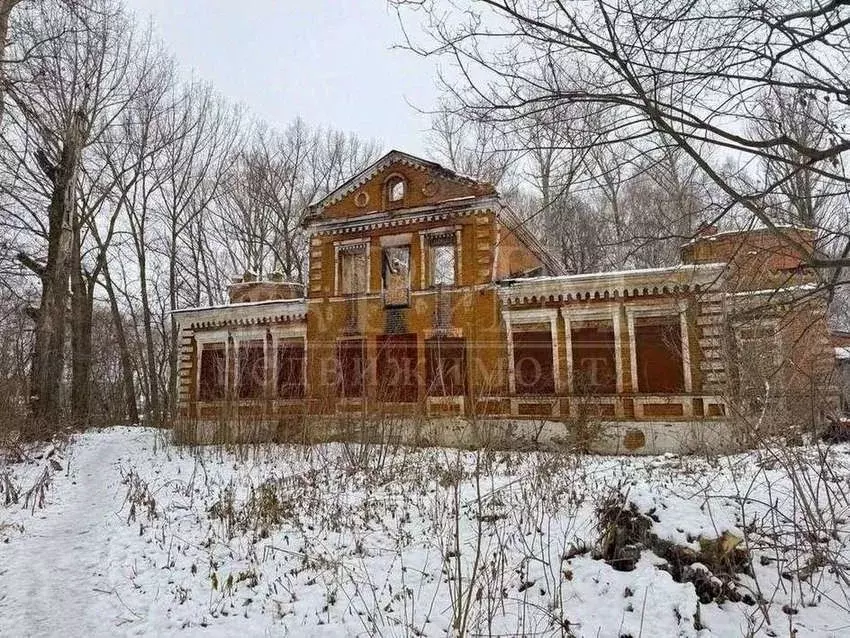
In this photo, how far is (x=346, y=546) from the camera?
232 inches

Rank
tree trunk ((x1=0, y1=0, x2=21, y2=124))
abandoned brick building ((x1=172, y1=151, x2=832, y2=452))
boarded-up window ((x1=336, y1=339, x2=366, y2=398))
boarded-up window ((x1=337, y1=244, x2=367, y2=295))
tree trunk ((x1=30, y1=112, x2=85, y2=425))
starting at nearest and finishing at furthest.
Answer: tree trunk ((x1=0, y1=0, x2=21, y2=124))
abandoned brick building ((x1=172, y1=151, x2=832, y2=452))
tree trunk ((x1=30, y1=112, x2=85, y2=425))
boarded-up window ((x1=336, y1=339, x2=366, y2=398))
boarded-up window ((x1=337, y1=244, x2=367, y2=295))

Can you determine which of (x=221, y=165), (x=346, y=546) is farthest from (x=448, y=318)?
(x=221, y=165)

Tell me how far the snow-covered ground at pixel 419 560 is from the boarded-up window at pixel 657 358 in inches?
286

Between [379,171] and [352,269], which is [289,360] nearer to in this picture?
[352,269]

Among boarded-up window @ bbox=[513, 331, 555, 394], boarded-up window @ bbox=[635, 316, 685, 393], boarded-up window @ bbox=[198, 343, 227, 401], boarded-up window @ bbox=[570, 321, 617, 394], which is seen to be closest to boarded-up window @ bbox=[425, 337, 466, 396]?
boarded-up window @ bbox=[513, 331, 555, 394]

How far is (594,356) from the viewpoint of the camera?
53.3 feet

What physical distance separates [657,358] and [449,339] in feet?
19.8

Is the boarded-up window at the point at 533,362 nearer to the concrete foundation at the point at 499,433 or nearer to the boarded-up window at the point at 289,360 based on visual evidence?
the concrete foundation at the point at 499,433

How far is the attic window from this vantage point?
18.9 metres

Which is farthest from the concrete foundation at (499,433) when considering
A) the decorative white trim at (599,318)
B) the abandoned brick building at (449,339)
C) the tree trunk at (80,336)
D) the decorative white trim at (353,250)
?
the tree trunk at (80,336)

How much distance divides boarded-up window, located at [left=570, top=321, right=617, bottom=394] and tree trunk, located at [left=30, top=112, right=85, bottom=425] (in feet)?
48.9

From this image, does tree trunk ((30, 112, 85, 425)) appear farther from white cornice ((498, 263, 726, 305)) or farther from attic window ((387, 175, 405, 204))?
white cornice ((498, 263, 726, 305))

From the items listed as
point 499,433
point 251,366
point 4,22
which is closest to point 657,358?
point 499,433

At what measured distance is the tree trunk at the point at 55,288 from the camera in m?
16.4
